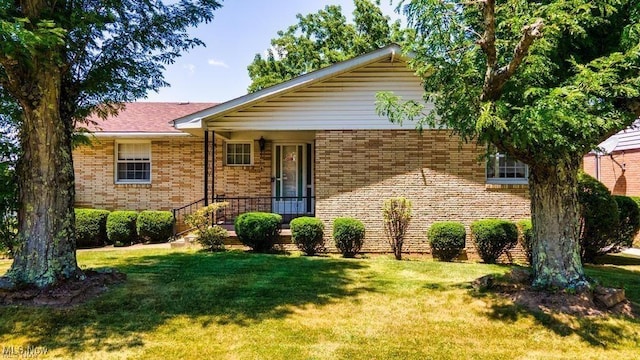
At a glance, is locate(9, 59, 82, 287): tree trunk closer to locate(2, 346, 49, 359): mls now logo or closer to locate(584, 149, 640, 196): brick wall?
locate(2, 346, 49, 359): mls now logo

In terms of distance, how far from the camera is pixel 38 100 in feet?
18.8

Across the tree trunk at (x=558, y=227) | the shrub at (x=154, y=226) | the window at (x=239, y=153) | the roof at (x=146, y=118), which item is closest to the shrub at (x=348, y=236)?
the window at (x=239, y=153)

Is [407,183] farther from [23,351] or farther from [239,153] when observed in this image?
[23,351]

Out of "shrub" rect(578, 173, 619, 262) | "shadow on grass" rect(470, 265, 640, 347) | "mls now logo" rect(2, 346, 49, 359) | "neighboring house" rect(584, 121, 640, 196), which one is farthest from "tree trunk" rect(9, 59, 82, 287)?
"neighboring house" rect(584, 121, 640, 196)

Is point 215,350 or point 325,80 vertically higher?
point 325,80

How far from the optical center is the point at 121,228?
40.2ft

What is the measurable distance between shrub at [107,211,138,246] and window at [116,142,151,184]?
190 centimetres

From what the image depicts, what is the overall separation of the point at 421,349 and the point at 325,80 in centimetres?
808

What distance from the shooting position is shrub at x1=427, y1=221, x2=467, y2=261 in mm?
10328

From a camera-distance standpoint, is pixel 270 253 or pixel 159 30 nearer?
pixel 159 30

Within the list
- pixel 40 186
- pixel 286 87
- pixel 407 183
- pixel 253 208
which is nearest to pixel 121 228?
pixel 253 208

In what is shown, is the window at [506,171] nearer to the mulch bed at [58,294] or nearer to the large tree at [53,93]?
the large tree at [53,93]

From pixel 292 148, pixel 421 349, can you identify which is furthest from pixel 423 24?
pixel 292 148

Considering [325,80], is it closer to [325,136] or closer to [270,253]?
[325,136]
